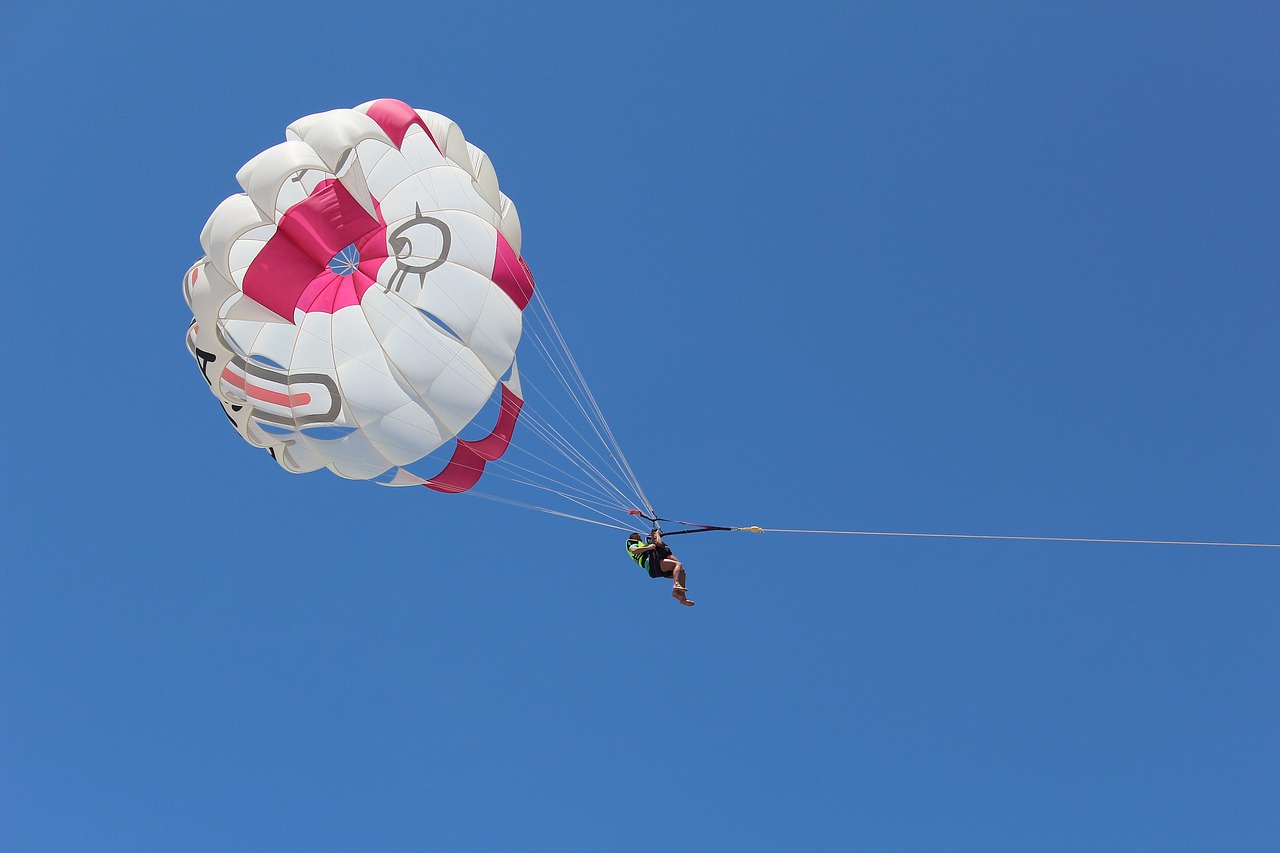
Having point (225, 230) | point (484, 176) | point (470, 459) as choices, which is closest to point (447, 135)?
point (484, 176)

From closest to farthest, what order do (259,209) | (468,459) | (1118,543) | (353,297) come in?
(1118,543) < (259,209) < (353,297) < (468,459)

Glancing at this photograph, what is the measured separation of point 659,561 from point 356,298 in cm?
444

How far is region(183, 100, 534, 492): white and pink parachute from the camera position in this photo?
10141 mm

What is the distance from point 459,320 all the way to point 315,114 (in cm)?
277

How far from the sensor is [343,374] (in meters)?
10.2

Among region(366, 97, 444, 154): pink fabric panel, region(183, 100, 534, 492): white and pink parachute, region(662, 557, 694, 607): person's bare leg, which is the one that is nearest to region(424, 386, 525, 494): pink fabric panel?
region(183, 100, 534, 492): white and pink parachute

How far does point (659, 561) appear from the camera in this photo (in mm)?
10641

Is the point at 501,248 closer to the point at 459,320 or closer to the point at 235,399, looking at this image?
the point at 459,320

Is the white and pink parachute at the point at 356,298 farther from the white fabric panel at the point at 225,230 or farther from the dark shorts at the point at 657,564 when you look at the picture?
the dark shorts at the point at 657,564

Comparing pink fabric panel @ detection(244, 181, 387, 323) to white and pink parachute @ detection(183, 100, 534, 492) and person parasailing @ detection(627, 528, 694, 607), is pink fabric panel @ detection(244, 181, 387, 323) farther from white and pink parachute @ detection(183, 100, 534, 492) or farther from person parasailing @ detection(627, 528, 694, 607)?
person parasailing @ detection(627, 528, 694, 607)

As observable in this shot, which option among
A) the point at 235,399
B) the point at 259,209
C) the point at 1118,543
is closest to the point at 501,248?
the point at 259,209

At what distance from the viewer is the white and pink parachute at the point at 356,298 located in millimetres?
10141

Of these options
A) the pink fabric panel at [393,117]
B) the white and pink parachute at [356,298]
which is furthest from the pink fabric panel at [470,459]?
the pink fabric panel at [393,117]

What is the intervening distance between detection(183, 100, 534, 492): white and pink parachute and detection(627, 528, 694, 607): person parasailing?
2402 mm
